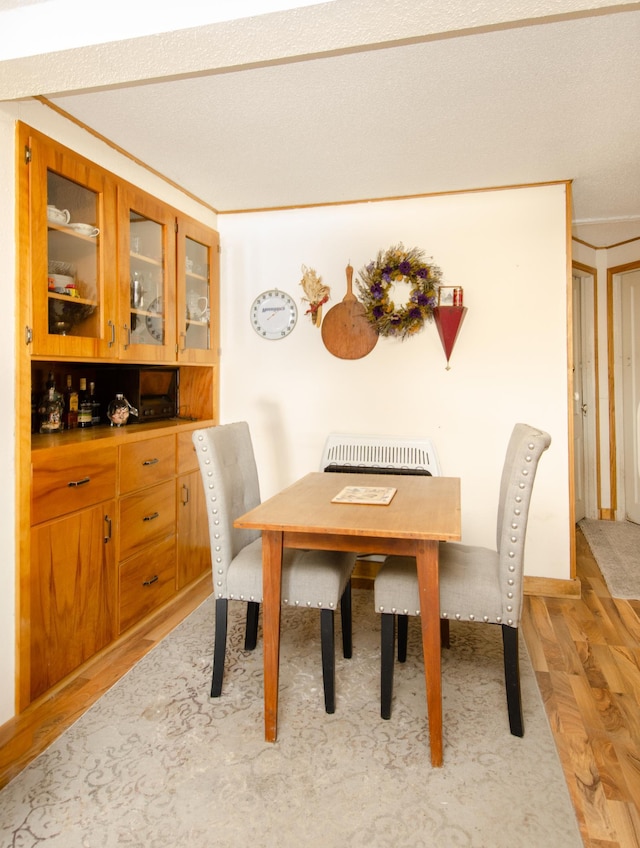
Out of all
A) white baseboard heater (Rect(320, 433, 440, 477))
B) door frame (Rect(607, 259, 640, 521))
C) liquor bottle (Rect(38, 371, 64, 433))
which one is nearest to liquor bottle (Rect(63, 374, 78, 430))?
liquor bottle (Rect(38, 371, 64, 433))

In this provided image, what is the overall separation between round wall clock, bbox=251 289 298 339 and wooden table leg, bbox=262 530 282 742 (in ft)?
6.17

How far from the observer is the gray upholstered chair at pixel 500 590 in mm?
1835

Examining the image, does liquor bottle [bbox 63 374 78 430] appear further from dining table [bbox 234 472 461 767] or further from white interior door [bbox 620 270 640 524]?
white interior door [bbox 620 270 640 524]

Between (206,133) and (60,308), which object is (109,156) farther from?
(60,308)

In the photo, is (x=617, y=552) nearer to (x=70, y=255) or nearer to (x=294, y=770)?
(x=294, y=770)

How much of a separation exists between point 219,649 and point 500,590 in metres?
1.06

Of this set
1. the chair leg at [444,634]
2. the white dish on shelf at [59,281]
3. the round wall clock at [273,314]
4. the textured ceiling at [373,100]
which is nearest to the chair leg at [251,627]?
the chair leg at [444,634]

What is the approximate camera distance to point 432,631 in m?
1.77

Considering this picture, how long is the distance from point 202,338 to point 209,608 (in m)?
1.58

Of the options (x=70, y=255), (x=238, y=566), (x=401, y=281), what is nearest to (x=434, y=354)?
(x=401, y=281)

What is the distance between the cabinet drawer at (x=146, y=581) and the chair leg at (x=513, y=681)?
1.68 meters

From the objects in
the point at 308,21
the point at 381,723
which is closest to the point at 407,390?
the point at 381,723

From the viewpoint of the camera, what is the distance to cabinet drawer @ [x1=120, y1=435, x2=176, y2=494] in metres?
2.55

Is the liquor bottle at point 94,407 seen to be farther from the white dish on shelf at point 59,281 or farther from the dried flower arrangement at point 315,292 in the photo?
the dried flower arrangement at point 315,292
